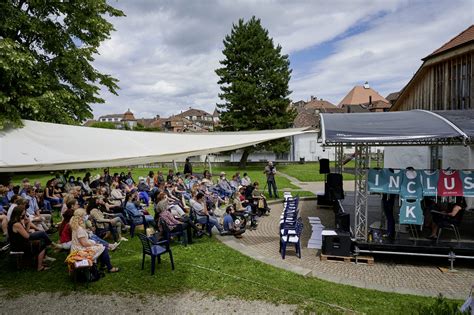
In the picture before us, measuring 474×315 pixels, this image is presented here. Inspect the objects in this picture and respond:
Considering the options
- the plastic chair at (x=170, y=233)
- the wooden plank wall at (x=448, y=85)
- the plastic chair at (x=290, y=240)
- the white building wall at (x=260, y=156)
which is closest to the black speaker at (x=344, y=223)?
the plastic chair at (x=290, y=240)

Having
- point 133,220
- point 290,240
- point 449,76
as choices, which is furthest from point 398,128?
point 449,76

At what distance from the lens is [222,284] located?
6840 millimetres

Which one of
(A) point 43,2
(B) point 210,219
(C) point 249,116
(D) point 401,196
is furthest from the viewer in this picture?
(C) point 249,116

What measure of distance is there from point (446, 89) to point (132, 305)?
15917mm

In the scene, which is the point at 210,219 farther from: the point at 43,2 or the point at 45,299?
the point at 43,2

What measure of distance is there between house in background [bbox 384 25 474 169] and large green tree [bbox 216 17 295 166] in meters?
17.5

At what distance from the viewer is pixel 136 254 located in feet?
28.4

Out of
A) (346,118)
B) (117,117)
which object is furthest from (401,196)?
(117,117)

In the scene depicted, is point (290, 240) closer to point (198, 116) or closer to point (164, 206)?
point (164, 206)

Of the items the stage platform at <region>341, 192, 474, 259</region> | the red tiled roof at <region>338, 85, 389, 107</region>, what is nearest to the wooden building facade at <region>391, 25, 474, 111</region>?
the stage platform at <region>341, 192, 474, 259</region>

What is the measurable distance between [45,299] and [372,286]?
638cm

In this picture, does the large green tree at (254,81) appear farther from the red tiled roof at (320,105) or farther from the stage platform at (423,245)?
the red tiled roof at (320,105)

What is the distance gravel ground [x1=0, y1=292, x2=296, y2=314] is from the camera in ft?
19.1

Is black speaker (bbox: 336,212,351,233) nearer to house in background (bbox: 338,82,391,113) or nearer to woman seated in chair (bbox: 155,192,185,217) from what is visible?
woman seated in chair (bbox: 155,192,185,217)
